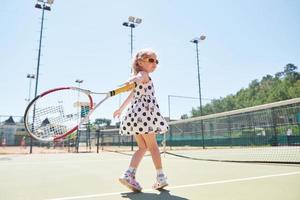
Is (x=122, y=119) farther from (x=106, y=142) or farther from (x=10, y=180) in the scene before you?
(x=106, y=142)

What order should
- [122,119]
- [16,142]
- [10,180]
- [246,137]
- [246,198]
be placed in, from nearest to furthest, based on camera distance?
[246,198], [122,119], [10,180], [246,137], [16,142]

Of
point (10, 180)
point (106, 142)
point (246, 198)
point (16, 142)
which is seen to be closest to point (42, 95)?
point (10, 180)

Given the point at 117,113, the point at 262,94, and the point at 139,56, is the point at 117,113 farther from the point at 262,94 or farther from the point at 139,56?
the point at 262,94

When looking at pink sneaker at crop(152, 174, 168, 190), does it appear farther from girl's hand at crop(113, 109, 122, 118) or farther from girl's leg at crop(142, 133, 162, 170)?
girl's hand at crop(113, 109, 122, 118)

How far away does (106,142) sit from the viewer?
34.4 metres

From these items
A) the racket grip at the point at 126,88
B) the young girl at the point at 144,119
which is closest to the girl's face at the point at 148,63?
the young girl at the point at 144,119

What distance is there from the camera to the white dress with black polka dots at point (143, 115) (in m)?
2.99

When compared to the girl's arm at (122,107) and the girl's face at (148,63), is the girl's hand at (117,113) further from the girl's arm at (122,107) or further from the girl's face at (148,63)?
the girl's face at (148,63)

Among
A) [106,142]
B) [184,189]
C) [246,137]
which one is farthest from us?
[106,142]

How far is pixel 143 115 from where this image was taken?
3.02 metres

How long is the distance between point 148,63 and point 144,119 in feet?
2.22

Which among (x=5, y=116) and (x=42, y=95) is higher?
(x=5, y=116)

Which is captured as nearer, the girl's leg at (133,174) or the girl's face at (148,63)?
the girl's leg at (133,174)

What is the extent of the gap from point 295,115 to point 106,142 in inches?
1155
